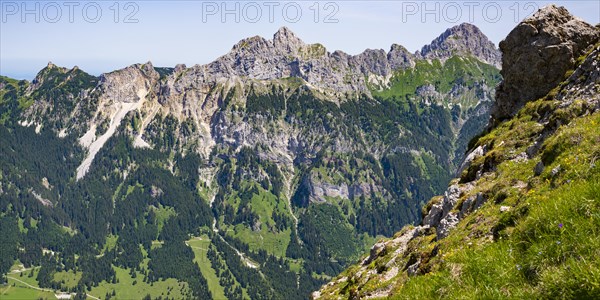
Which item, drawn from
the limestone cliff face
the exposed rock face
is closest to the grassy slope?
the limestone cliff face

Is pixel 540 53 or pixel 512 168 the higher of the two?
pixel 540 53

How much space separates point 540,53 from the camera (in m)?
47.8

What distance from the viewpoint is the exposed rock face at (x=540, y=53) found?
46.2m

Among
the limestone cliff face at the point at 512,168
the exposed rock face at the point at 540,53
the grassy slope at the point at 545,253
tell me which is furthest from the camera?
the exposed rock face at the point at 540,53

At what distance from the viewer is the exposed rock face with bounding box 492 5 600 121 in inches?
1817

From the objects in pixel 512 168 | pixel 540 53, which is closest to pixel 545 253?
pixel 512 168

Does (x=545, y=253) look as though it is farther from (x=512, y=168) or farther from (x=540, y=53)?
(x=540, y=53)

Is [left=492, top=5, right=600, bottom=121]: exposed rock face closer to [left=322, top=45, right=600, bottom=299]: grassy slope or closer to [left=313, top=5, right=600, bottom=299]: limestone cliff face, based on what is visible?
[left=313, top=5, right=600, bottom=299]: limestone cliff face

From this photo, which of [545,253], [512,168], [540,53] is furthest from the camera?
[540,53]

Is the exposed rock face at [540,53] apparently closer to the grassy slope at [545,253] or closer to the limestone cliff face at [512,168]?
the limestone cliff face at [512,168]

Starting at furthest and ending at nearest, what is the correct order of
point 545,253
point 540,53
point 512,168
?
point 540,53 < point 512,168 < point 545,253

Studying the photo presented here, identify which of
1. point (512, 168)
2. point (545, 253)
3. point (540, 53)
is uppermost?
point (540, 53)

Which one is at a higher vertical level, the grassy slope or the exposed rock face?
the exposed rock face

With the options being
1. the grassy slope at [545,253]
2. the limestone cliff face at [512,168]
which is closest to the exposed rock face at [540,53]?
the limestone cliff face at [512,168]
